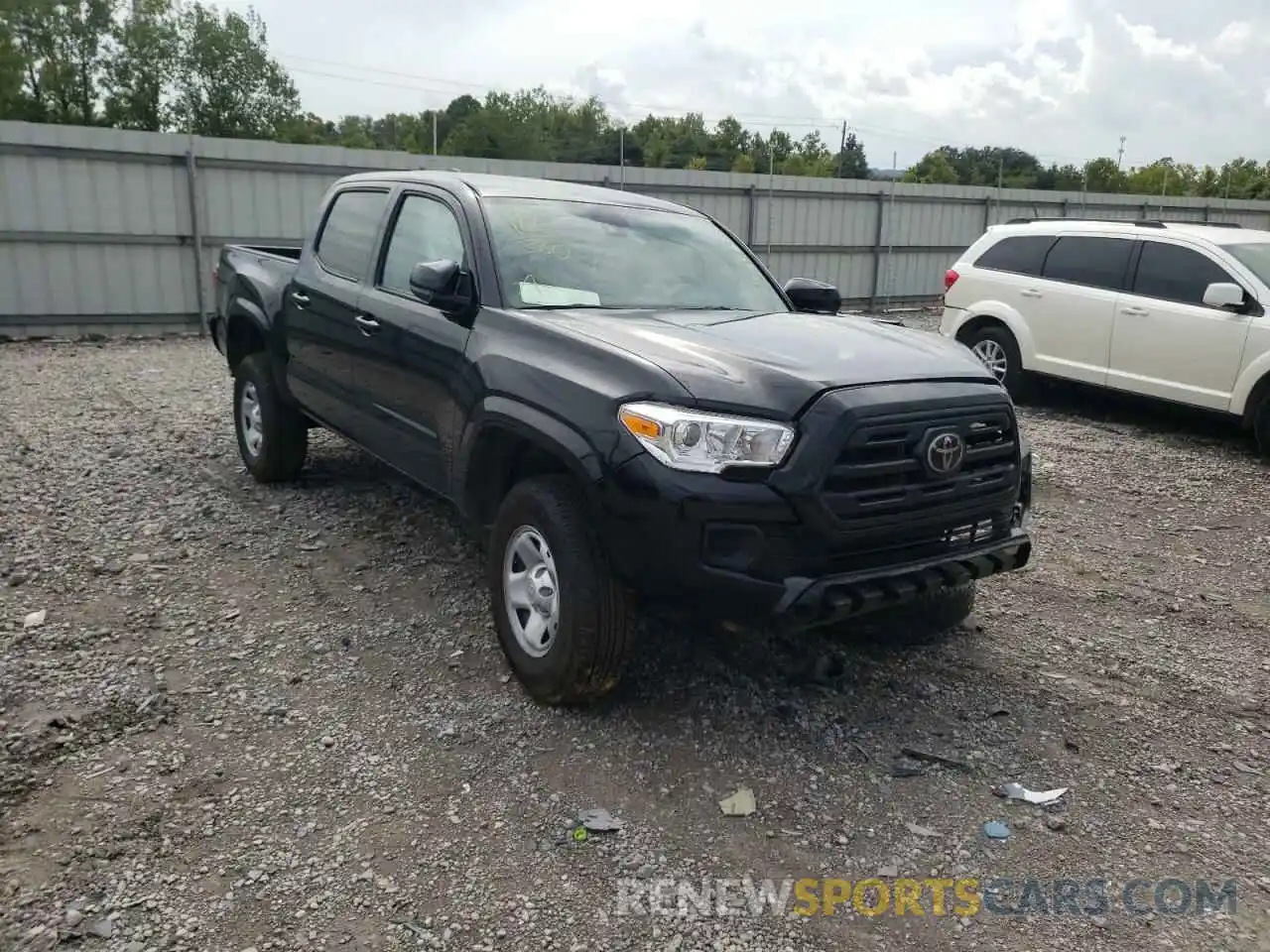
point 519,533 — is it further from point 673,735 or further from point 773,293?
point 773,293

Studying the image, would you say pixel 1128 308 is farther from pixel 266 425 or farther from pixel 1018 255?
pixel 266 425

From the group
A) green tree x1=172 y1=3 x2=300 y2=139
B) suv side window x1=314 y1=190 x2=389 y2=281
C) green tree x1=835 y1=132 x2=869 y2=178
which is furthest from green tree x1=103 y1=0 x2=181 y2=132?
suv side window x1=314 y1=190 x2=389 y2=281

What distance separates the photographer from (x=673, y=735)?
3.65 meters

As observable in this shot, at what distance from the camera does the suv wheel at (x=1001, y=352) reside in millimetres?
9867

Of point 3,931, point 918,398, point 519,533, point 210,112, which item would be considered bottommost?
point 3,931

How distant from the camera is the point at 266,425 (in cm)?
617

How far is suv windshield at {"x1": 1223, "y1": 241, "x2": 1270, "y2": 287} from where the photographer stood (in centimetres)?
818

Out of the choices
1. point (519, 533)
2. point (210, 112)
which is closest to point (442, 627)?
point (519, 533)

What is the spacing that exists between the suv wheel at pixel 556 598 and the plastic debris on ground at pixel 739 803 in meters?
0.57

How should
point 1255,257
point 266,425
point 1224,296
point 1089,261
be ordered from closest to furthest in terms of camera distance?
point 266,425 < point 1224,296 < point 1255,257 < point 1089,261

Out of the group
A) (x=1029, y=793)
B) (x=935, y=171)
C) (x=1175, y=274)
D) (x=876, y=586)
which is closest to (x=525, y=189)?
(x=876, y=586)

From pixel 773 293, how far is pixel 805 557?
6.84 ft

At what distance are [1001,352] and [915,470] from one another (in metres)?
7.25

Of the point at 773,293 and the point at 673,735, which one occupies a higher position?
the point at 773,293
